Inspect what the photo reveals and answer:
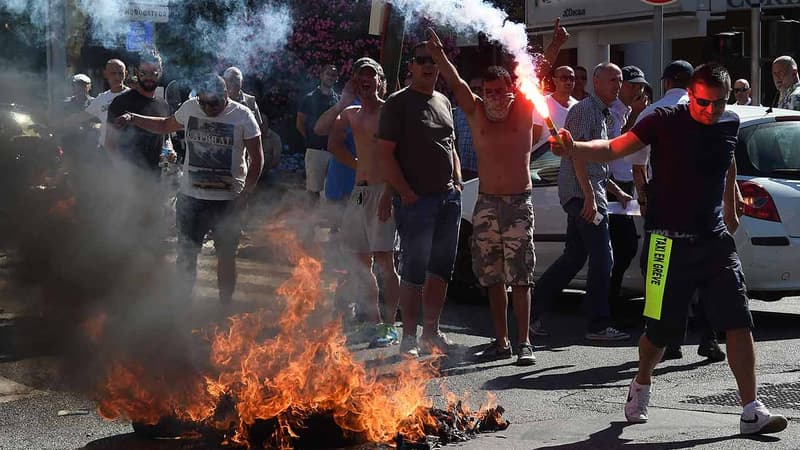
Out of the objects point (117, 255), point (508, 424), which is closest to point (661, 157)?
point (508, 424)

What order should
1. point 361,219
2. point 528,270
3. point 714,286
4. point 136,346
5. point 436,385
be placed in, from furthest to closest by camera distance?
point 361,219, point 528,270, point 436,385, point 136,346, point 714,286

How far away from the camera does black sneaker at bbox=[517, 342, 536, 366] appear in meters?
7.92

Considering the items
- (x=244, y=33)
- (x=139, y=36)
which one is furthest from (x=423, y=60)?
(x=139, y=36)

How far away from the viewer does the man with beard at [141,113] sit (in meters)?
9.31

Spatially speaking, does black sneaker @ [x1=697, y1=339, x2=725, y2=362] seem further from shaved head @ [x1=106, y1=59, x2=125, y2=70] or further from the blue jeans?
shaved head @ [x1=106, y1=59, x2=125, y2=70]

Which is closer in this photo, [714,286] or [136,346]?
[714,286]

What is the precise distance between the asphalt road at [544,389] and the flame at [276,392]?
17 centimetres

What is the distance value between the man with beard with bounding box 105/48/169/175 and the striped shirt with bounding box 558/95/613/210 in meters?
3.00

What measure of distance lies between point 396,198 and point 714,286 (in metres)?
2.58

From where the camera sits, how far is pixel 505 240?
318 inches

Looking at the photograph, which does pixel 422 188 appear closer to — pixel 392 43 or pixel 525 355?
pixel 525 355

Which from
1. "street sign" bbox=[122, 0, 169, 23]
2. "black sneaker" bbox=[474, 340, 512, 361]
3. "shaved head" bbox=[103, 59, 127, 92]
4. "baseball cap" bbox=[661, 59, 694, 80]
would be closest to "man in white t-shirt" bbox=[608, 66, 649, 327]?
"baseball cap" bbox=[661, 59, 694, 80]

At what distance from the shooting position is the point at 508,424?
20.5 feet

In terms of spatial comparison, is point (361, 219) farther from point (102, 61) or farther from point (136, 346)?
point (102, 61)
